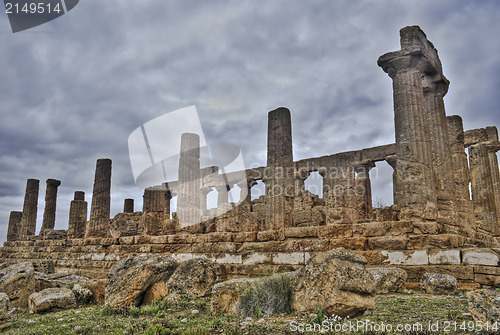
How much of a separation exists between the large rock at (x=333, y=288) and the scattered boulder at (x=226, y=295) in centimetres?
89

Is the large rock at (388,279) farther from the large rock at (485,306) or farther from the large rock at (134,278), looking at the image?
the large rock at (134,278)

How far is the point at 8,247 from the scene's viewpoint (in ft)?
82.1

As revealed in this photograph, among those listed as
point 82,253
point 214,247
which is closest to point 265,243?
point 214,247

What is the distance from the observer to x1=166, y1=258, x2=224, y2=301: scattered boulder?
261 inches

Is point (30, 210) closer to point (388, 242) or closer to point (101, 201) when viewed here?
point (101, 201)

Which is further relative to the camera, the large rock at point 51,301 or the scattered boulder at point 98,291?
the scattered boulder at point 98,291

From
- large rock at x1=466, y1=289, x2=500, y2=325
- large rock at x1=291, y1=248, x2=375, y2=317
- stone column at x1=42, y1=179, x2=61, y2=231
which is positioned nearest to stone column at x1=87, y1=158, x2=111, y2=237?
stone column at x1=42, y1=179, x2=61, y2=231

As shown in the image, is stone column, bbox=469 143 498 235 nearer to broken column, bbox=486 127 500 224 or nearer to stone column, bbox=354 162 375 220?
broken column, bbox=486 127 500 224

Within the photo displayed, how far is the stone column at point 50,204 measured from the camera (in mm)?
24550

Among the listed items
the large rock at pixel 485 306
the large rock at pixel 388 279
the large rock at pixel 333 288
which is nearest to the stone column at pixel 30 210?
the large rock at pixel 388 279

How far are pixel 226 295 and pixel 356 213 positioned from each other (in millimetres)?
14323

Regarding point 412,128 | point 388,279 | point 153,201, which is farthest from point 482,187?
point 153,201

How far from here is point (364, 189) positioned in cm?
2055

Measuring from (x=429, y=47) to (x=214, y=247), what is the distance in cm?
824
